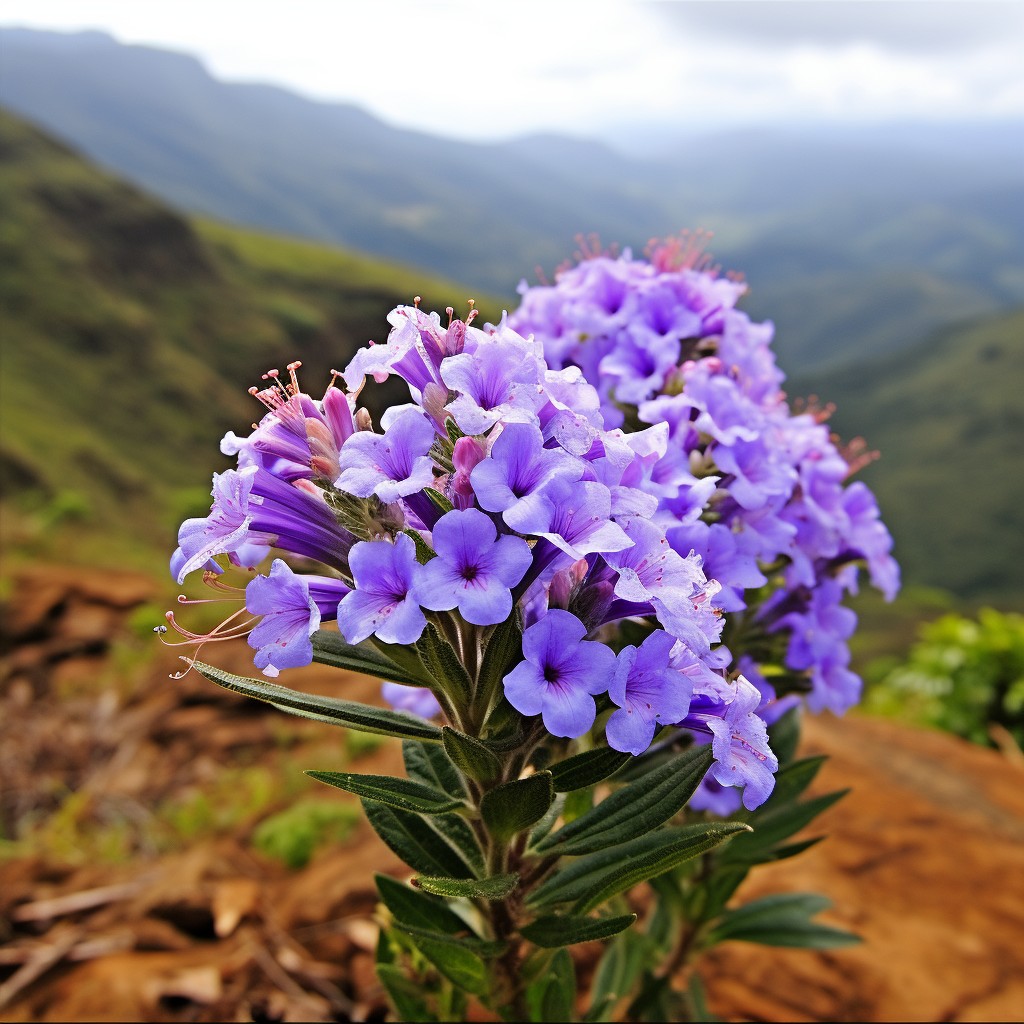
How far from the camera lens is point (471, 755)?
209 centimetres

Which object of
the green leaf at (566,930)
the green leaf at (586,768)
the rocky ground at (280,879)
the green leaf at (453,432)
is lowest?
the rocky ground at (280,879)

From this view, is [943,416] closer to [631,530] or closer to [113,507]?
[113,507]

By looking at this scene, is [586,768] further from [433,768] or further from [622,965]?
[622,965]

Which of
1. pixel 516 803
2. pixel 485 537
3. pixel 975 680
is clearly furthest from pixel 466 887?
pixel 975 680

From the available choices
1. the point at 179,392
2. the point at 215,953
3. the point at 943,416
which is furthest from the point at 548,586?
the point at 943,416

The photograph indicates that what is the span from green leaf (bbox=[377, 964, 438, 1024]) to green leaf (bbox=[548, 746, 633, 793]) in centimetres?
138

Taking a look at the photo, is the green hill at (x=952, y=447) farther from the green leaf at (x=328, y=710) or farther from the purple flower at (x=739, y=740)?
the green leaf at (x=328, y=710)

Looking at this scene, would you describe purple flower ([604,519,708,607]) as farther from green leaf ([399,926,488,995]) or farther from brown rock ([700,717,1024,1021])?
brown rock ([700,717,1024,1021])

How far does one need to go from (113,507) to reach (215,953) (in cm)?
2281

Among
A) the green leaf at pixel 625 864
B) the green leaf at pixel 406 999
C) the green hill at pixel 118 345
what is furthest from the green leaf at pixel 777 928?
the green hill at pixel 118 345

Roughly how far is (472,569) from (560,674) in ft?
1.01

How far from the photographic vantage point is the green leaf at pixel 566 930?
2.30 meters

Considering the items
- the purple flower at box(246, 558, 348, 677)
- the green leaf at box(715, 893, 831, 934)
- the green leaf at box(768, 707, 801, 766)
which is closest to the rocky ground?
the green leaf at box(715, 893, 831, 934)

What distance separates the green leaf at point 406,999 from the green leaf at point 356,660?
149 centimetres
